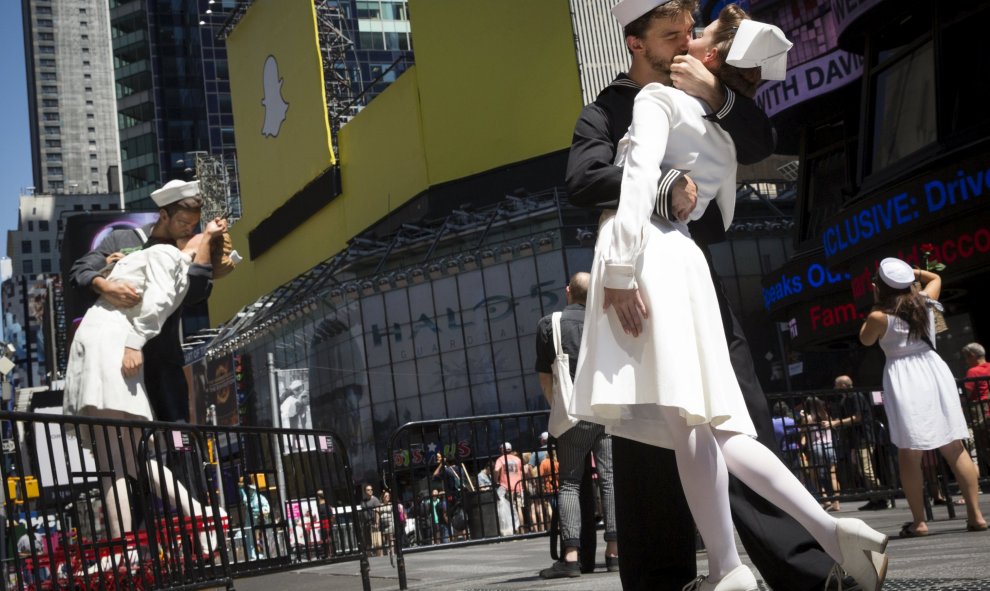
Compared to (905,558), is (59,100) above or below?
above

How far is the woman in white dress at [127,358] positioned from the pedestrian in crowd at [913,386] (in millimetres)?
4103

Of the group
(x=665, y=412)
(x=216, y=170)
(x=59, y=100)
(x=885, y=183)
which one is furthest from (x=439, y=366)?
(x=59, y=100)

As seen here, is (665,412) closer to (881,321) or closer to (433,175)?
(881,321)

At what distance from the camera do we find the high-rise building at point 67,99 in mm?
181625

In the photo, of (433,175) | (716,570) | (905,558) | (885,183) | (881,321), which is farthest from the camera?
(433,175)

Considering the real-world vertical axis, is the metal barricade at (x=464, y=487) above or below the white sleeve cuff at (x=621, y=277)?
below

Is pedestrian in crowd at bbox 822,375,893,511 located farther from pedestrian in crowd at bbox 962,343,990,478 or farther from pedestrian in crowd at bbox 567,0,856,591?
pedestrian in crowd at bbox 567,0,856,591

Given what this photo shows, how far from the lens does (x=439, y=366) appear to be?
5016cm

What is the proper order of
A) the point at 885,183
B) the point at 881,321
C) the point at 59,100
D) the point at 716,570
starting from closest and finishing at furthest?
the point at 716,570 → the point at 881,321 → the point at 885,183 → the point at 59,100

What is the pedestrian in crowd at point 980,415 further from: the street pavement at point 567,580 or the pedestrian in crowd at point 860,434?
the pedestrian in crowd at point 860,434

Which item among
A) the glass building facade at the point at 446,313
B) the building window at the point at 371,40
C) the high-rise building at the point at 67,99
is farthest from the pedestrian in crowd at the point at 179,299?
the high-rise building at the point at 67,99

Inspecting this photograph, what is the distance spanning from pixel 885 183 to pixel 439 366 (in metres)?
36.4

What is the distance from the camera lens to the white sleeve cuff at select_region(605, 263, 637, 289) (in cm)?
324

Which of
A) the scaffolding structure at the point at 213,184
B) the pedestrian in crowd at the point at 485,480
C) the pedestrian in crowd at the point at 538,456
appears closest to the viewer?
the pedestrian in crowd at the point at 538,456
